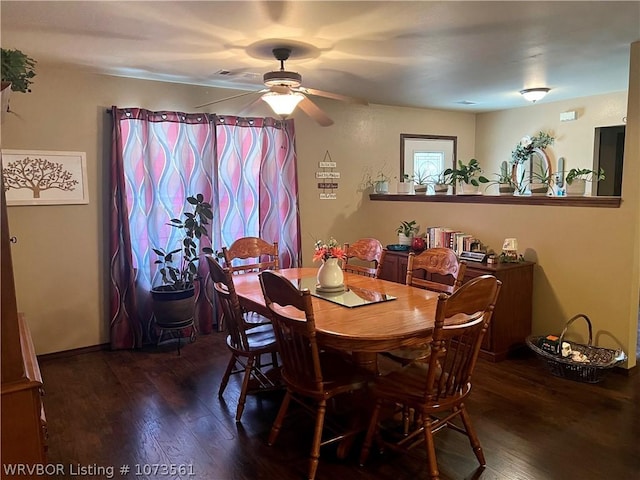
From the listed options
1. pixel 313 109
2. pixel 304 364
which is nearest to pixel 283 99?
pixel 313 109

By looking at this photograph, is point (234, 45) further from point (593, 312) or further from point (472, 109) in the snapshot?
point (472, 109)

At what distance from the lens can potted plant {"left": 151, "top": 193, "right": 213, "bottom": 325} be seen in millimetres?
4020

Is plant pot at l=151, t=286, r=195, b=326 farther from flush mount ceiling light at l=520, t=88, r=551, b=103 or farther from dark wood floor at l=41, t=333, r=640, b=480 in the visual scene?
flush mount ceiling light at l=520, t=88, r=551, b=103

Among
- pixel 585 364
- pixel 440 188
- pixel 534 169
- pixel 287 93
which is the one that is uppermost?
pixel 287 93

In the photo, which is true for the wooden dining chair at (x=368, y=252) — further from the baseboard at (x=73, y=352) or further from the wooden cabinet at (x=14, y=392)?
the baseboard at (x=73, y=352)

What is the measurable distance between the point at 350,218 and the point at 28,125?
3.27 meters

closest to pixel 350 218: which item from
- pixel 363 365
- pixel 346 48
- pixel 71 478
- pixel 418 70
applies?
pixel 418 70

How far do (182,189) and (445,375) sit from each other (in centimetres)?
301

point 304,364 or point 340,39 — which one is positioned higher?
point 340,39

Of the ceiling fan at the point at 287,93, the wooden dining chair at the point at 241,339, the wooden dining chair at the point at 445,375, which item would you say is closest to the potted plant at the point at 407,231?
the ceiling fan at the point at 287,93

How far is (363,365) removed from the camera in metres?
2.65

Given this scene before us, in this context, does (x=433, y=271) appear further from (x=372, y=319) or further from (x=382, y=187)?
(x=382, y=187)

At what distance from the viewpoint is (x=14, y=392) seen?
160 centimetres

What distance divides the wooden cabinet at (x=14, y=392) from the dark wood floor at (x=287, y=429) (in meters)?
0.81
